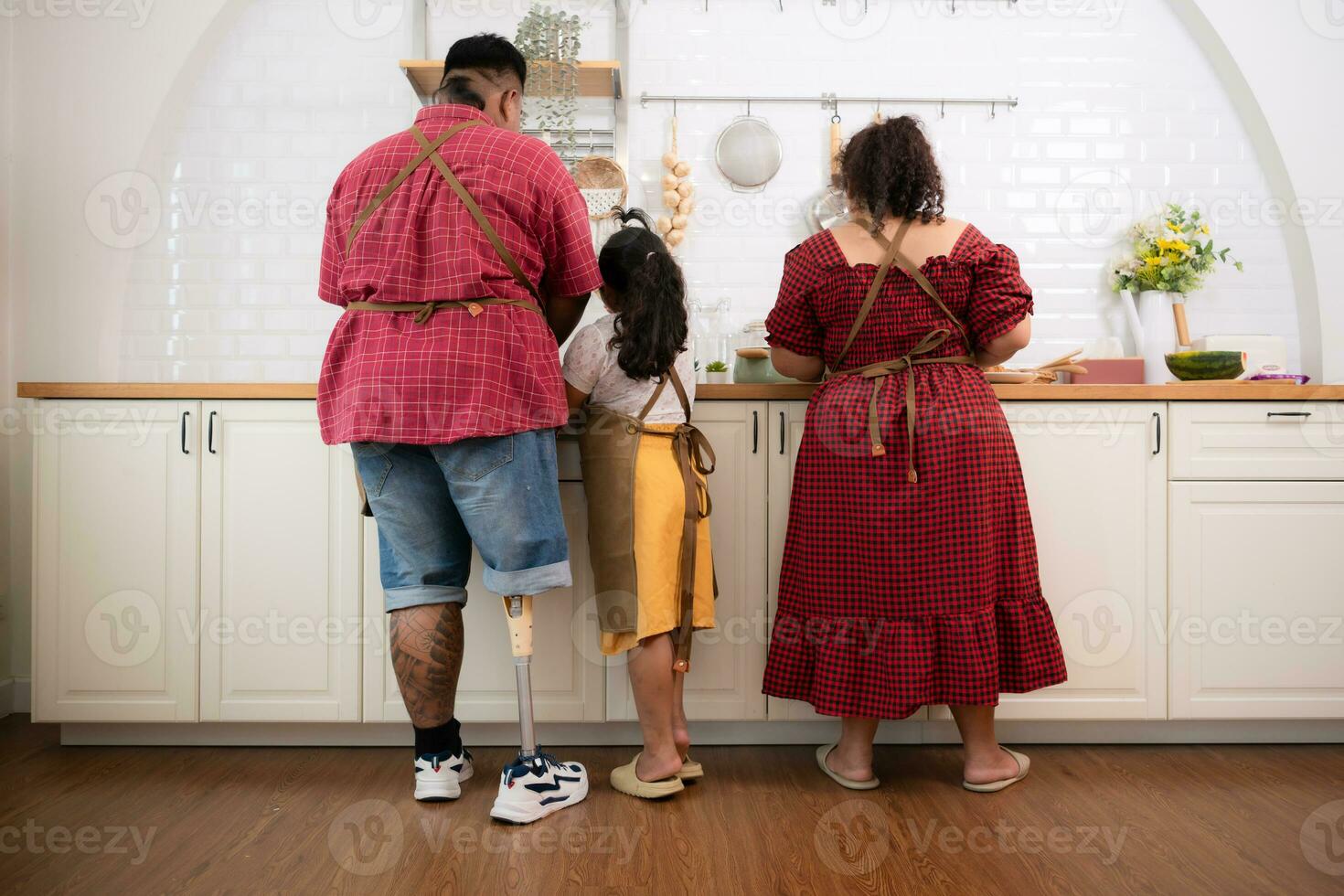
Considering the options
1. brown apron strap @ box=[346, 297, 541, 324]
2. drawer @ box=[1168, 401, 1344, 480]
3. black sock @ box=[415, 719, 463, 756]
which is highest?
brown apron strap @ box=[346, 297, 541, 324]

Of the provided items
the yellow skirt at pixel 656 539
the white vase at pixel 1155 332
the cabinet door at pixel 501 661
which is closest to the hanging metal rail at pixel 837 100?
the white vase at pixel 1155 332

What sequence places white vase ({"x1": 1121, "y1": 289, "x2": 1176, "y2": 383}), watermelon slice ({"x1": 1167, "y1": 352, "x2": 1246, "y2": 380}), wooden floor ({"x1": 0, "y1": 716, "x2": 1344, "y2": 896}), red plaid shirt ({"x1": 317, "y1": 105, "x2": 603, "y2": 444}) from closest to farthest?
1. wooden floor ({"x1": 0, "y1": 716, "x2": 1344, "y2": 896})
2. red plaid shirt ({"x1": 317, "y1": 105, "x2": 603, "y2": 444})
3. watermelon slice ({"x1": 1167, "y1": 352, "x2": 1246, "y2": 380})
4. white vase ({"x1": 1121, "y1": 289, "x2": 1176, "y2": 383})

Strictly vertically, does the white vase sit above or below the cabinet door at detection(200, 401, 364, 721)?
above

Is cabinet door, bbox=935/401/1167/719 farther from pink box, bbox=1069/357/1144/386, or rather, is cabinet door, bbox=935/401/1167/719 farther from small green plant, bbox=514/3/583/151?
small green plant, bbox=514/3/583/151

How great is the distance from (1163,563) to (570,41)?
82.3 inches

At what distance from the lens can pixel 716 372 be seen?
2.42 m

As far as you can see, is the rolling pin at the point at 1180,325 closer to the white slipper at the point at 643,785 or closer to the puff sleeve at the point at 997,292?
the puff sleeve at the point at 997,292

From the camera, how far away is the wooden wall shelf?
8.11 feet

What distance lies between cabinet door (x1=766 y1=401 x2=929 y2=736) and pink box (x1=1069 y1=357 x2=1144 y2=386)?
0.92 metres

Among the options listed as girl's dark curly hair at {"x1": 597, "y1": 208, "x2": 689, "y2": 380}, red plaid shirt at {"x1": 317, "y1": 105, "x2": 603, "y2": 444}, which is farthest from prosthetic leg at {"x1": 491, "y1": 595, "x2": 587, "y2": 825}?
girl's dark curly hair at {"x1": 597, "y1": 208, "x2": 689, "y2": 380}

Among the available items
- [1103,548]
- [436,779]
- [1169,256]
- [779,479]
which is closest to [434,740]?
[436,779]

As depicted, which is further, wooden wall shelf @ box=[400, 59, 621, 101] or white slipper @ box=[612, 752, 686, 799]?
wooden wall shelf @ box=[400, 59, 621, 101]

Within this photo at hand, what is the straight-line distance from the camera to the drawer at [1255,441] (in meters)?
2.11

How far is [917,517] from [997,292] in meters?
0.49
